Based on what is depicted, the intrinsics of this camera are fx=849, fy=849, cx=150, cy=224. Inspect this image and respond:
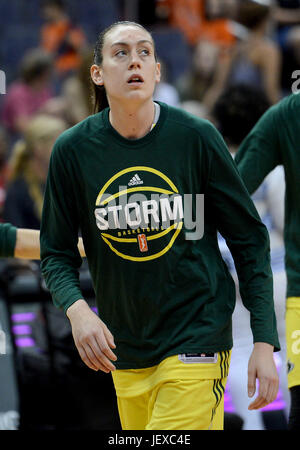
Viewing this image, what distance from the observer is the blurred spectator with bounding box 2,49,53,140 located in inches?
314

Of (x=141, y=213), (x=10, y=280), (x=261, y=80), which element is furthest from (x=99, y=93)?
(x=261, y=80)

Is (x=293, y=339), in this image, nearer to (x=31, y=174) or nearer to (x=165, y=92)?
(x=31, y=174)

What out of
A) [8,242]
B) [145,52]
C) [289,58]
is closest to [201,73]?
[289,58]

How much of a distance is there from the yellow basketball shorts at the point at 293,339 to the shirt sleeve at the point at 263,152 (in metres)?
0.49

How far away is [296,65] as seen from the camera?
298 inches

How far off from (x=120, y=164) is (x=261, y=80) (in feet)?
16.4

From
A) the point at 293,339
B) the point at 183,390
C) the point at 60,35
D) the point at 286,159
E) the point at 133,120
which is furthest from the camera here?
the point at 60,35

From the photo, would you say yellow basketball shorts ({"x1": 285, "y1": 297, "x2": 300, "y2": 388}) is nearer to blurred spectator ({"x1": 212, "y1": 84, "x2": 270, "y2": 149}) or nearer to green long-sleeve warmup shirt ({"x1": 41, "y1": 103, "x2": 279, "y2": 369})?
green long-sleeve warmup shirt ({"x1": 41, "y1": 103, "x2": 279, "y2": 369})

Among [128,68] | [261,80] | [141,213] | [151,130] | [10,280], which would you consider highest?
[261,80]

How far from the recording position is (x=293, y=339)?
10.5 ft

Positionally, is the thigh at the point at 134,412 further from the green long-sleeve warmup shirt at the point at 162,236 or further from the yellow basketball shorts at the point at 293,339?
the yellow basketball shorts at the point at 293,339

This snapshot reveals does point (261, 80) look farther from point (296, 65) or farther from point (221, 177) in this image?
point (221, 177)

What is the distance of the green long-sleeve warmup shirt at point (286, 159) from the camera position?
10.8 ft

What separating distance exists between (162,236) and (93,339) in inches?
16.2
